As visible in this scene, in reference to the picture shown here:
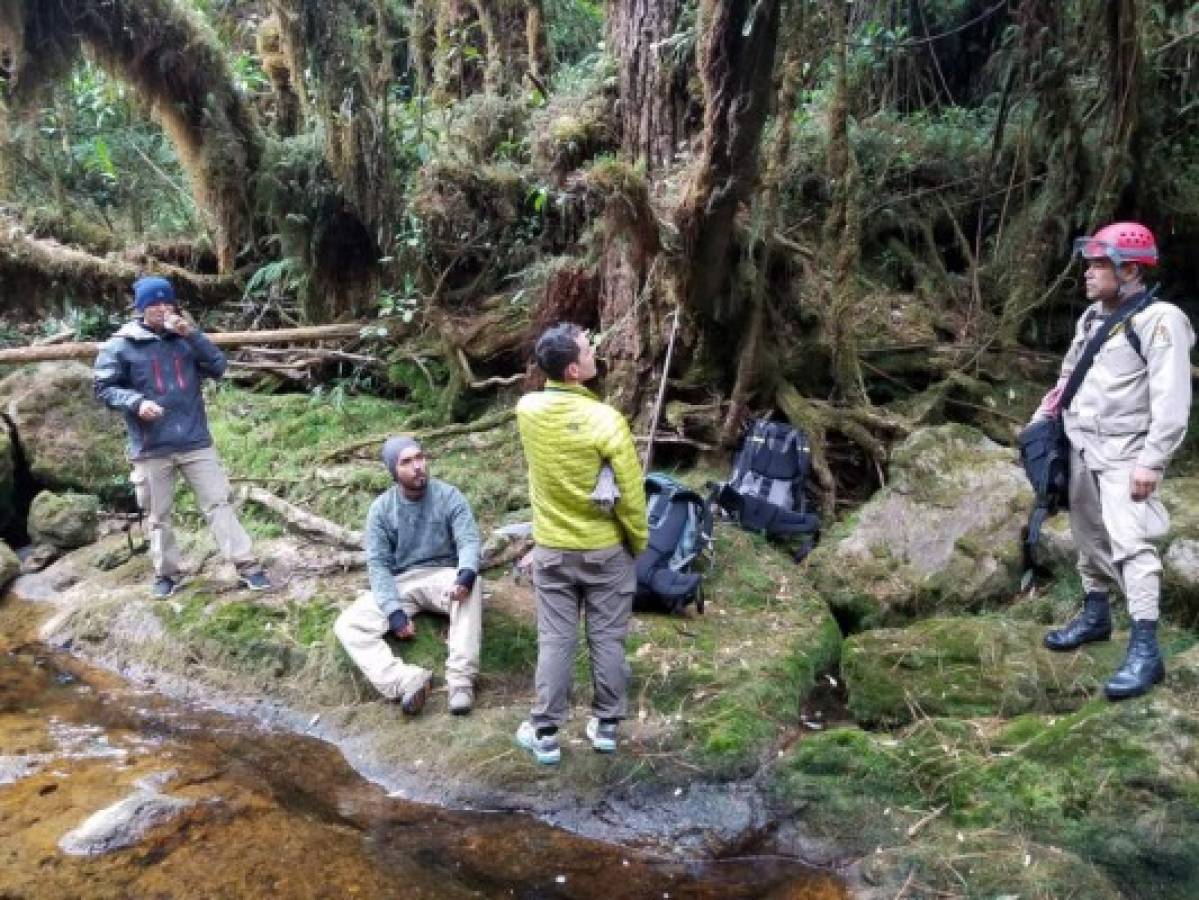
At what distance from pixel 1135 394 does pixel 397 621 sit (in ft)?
12.9

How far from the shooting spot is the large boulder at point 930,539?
622 cm

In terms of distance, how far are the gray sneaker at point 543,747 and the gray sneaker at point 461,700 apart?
517mm

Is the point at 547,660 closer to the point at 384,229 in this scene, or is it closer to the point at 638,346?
the point at 638,346

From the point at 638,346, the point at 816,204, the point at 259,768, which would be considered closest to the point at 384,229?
the point at 638,346

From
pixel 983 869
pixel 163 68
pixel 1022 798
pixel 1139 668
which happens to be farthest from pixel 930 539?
pixel 163 68

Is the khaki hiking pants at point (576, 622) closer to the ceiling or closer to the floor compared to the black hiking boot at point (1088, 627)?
closer to the ceiling

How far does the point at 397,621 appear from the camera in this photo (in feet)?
17.5

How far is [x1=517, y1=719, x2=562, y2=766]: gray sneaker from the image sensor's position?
15.1ft

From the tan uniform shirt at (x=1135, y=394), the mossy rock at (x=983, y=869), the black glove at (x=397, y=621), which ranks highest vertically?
the tan uniform shirt at (x=1135, y=394)

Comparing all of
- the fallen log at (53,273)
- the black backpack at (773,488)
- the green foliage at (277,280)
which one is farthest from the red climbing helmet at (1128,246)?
the fallen log at (53,273)

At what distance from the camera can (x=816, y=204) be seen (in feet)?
33.4

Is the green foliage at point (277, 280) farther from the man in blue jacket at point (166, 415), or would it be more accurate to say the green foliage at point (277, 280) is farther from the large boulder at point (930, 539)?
the large boulder at point (930, 539)

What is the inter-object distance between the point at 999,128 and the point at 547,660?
23.4 ft

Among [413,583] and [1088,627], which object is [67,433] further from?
[1088,627]
